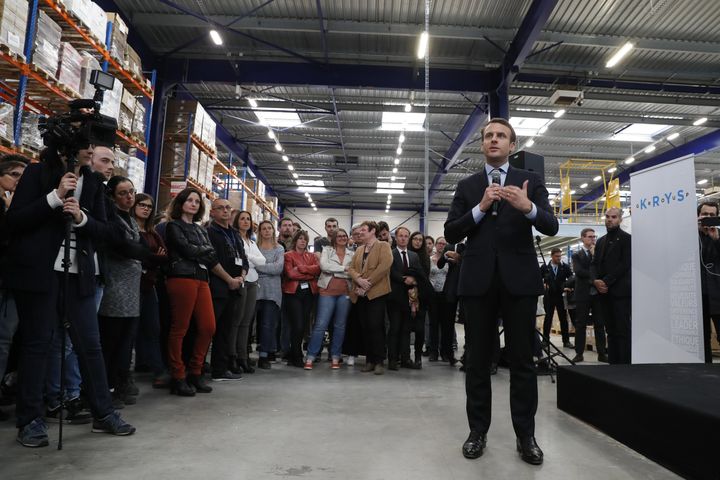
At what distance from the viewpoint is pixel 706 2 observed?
6.89 m

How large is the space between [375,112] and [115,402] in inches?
377

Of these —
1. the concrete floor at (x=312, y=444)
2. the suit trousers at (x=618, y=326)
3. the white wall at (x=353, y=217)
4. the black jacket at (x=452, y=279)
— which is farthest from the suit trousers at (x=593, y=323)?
the white wall at (x=353, y=217)

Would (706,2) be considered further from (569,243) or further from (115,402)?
(115,402)

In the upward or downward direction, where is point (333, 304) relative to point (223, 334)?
upward

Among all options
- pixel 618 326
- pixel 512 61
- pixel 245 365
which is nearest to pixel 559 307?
pixel 618 326

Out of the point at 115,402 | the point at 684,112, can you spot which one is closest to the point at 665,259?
the point at 115,402

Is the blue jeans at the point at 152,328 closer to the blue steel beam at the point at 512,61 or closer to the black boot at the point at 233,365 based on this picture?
the black boot at the point at 233,365

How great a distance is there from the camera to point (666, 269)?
3750 mm

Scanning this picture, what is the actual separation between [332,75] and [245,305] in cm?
589

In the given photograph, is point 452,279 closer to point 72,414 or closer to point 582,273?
point 582,273

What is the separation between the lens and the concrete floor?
187 cm

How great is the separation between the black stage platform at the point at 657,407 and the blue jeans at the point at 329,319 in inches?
90.1

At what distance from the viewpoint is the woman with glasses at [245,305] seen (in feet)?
13.6

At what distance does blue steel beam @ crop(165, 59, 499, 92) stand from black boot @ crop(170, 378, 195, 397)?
267 inches
